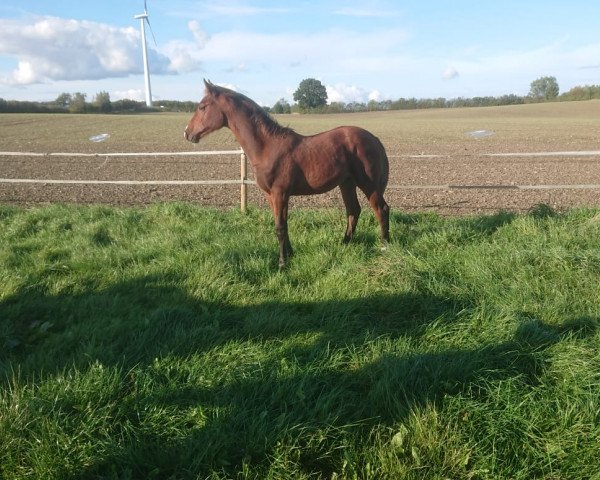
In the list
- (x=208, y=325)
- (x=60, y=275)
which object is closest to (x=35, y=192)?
(x=60, y=275)

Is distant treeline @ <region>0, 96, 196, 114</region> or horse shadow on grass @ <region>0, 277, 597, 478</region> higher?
distant treeline @ <region>0, 96, 196, 114</region>

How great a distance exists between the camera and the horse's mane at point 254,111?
5391 millimetres

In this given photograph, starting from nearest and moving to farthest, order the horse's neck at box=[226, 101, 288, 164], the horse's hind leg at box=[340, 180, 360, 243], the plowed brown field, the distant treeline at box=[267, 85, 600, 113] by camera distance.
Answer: the horse's neck at box=[226, 101, 288, 164], the horse's hind leg at box=[340, 180, 360, 243], the plowed brown field, the distant treeline at box=[267, 85, 600, 113]

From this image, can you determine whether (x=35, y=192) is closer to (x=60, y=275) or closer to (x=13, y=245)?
(x=13, y=245)

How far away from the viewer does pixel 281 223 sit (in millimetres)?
5227

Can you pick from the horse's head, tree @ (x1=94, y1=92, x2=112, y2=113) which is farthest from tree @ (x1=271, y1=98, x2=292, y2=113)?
the horse's head

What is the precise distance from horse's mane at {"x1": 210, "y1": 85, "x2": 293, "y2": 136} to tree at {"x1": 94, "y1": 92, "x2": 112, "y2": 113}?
6570 cm

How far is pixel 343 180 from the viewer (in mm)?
5449

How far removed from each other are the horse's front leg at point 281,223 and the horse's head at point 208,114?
110 centimetres

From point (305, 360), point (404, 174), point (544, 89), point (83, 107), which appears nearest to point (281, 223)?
point (305, 360)

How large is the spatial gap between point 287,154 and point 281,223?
2.55 ft

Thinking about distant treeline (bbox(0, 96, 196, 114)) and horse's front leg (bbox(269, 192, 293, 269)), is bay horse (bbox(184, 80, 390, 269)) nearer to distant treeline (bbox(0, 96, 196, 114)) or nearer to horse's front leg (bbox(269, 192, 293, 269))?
horse's front leg (bbox(269, 192, 293, 269))

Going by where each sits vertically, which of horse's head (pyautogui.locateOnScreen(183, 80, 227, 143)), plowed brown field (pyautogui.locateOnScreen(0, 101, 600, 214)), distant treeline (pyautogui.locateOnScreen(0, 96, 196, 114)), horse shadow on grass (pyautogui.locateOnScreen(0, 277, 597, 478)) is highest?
distant treeline (pyautogui.locateOnScreen(0, 96, 196, 114))

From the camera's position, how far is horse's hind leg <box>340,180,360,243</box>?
5.75 m
